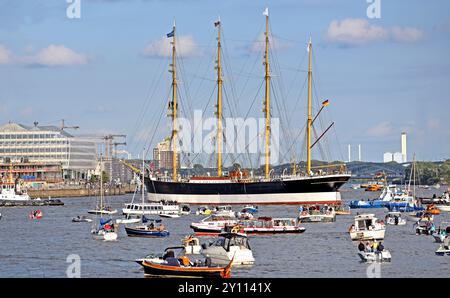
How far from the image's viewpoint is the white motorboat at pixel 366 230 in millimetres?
82625

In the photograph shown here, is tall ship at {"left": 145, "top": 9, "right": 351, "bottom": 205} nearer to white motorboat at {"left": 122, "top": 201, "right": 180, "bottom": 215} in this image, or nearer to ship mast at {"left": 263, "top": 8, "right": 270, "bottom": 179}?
ship mast at {"left": 263, "top": 8, "right": 270, "bottom": 179}

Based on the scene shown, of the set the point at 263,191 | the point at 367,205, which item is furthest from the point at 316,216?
the point at 263,191

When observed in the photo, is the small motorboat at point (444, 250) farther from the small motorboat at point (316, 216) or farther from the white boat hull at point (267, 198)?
the white boat hull at point (267, 198)

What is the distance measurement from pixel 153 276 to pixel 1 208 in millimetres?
132996

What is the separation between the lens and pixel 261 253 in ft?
235

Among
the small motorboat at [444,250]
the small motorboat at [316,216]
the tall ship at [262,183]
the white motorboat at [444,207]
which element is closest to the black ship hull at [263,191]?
the tall ship at [262,183]

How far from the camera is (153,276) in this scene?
166ft

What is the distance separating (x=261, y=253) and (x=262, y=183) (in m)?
95.4

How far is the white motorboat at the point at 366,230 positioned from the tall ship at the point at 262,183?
3016 inches

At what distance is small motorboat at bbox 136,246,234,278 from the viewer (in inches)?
1881

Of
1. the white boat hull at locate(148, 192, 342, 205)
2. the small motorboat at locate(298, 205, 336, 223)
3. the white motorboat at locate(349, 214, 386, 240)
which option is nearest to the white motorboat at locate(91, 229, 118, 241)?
the white motorboat at locate(349, 214, 386, 240)

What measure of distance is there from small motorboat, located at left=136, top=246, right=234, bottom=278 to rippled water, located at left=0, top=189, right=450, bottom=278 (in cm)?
393

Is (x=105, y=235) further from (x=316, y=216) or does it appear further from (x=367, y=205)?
(x=367, y=205)
